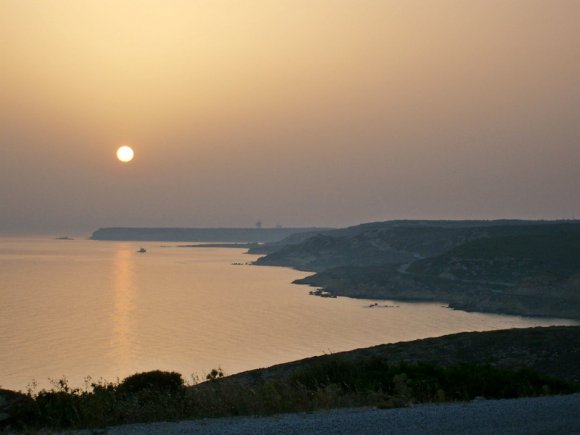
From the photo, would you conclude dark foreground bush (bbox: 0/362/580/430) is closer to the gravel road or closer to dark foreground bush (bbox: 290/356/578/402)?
dark foreground bush (bbox: 290/356/578/402)

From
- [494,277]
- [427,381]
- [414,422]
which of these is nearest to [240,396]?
[414,422]

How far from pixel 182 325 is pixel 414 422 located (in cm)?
7346

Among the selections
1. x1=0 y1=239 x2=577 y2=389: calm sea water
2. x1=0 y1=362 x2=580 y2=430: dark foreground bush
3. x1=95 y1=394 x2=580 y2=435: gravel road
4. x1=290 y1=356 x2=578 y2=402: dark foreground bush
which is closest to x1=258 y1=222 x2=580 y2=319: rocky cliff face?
x1=0 y1=239 x2=577 y2=389: calm sea water

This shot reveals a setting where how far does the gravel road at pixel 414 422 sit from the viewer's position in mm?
12828

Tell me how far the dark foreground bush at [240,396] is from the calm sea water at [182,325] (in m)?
33.9

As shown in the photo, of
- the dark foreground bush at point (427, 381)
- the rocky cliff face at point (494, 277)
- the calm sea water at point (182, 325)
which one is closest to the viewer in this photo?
the dark foreground bush at point (427, 381)

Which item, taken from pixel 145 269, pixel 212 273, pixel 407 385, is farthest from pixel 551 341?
pixel 145 269

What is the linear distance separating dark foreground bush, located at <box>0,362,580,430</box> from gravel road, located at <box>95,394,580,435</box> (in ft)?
3.13

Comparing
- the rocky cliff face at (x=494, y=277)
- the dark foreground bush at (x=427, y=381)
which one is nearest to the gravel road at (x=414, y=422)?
the dark foreground bush at (x=427, y=381)

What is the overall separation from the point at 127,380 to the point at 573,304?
9545cm

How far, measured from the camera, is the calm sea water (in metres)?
59.8

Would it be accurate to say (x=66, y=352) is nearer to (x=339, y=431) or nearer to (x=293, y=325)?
(x=293, y=325)

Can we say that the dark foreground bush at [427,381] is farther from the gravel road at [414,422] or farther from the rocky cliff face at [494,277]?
the rocky cliff face at [494,277]

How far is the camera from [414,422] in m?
13.4
